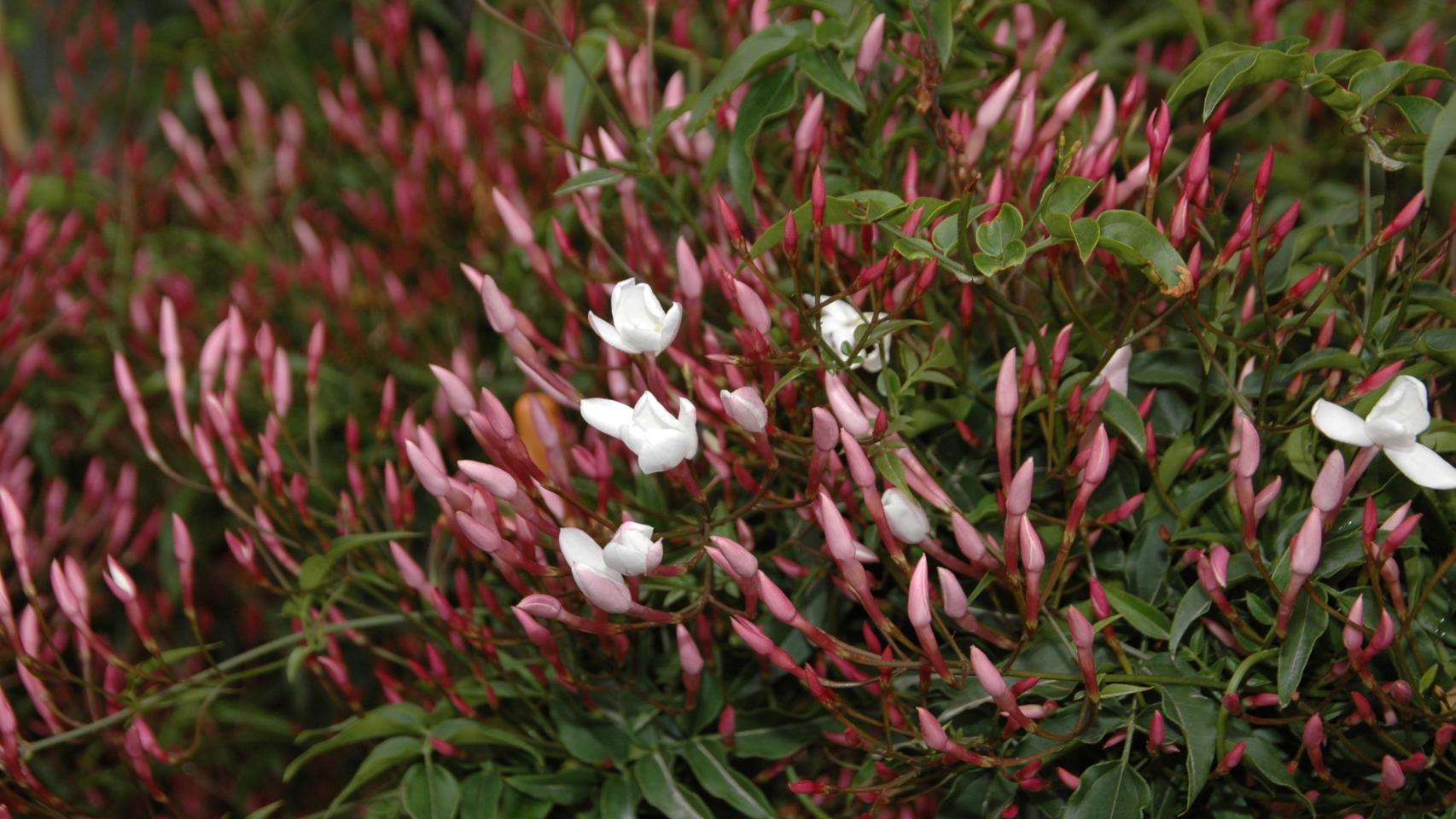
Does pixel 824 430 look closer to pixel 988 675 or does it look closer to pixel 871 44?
pixel 988 675

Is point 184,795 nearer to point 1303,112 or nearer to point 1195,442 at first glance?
point 1195,442

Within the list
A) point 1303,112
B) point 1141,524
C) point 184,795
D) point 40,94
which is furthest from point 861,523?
point 40,94

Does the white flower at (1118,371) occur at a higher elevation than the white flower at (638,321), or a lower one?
lower

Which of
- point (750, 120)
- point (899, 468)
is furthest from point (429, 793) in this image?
point (750, 120)

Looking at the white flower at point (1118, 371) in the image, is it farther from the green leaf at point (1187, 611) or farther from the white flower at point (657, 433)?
the white flower at point (657, 433)

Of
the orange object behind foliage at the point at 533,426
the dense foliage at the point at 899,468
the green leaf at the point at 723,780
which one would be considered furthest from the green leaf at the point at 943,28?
the green leaf at the point at 723,780
